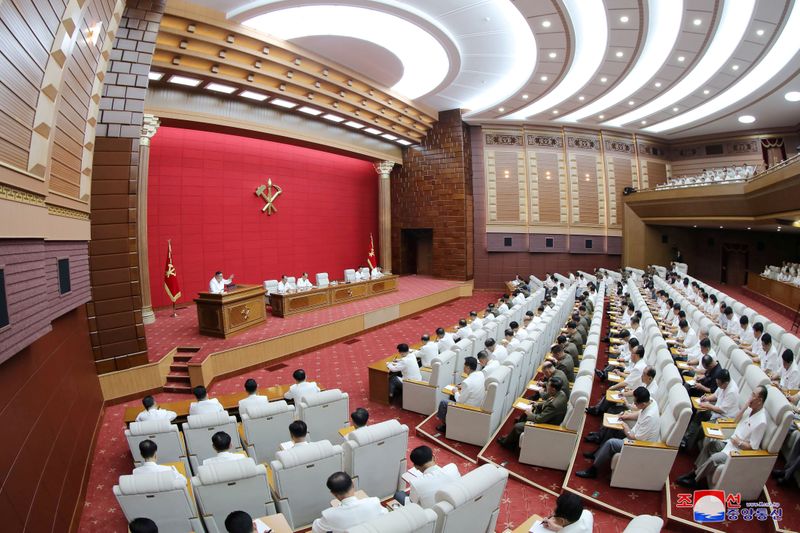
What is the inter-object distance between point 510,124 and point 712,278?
9704 mm

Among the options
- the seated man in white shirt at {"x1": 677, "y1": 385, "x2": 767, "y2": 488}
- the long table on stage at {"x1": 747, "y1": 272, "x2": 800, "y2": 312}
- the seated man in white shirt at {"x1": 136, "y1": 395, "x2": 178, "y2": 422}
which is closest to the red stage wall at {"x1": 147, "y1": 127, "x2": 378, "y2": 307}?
the seated man in white shirt at {"x1": 136, "y1": 395, "x2": 178, "y2": 422}

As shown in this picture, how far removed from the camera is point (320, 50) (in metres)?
9.49

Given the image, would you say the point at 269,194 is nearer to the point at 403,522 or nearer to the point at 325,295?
the point at 325,295

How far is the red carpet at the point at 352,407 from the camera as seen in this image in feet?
10.9

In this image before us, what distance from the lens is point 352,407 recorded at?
18.8 ft

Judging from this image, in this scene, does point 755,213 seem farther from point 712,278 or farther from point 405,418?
point 405,418

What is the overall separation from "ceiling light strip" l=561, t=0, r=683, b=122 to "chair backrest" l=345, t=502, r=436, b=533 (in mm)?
9222

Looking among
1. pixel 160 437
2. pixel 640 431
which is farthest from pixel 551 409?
pixel 160 437

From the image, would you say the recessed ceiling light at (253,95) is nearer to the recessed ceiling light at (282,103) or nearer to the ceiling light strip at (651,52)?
the recessed ceiling light at (282,103)

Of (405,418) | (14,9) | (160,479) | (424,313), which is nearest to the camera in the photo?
(14,9)

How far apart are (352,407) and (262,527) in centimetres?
341

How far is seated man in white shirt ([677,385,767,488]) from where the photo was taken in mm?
3164

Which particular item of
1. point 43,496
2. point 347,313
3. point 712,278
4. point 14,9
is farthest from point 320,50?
point 712,278

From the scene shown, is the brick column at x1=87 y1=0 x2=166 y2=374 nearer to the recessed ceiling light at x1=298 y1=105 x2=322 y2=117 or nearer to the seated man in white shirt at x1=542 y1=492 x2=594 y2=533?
the recessed ceiling light at x1=298 y1=105 x2=322 y2=117
